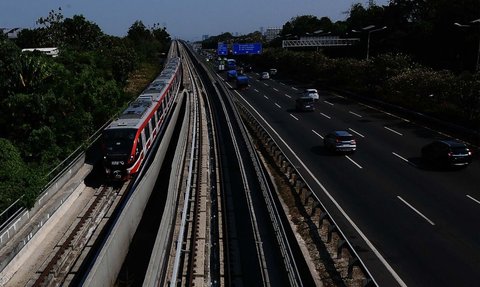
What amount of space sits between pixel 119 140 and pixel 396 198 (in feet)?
47.3

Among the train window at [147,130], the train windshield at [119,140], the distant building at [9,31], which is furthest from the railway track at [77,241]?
the distant building at [9,31]

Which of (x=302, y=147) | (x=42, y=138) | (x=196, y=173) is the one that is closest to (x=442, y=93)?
(x=302, y=147)

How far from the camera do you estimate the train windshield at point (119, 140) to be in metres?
24.6

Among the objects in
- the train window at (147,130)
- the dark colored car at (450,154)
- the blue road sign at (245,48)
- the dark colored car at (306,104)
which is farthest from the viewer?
the blue road sign at (245,48)

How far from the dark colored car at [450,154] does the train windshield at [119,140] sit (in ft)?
56.0

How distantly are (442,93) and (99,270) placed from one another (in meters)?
35.1

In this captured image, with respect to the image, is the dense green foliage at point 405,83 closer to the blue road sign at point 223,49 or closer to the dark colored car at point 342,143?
the dark colored car at point 342,143

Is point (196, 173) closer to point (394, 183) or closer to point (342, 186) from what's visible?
point (342, 186)

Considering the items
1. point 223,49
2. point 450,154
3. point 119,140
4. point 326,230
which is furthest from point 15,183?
point 223,49

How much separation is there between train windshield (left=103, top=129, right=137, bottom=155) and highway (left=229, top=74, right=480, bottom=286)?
9.64m

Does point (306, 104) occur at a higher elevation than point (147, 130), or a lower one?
lower

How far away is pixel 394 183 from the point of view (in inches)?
941

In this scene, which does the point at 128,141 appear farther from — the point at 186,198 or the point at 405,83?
the point at 405,83

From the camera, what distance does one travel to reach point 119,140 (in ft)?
81.4
